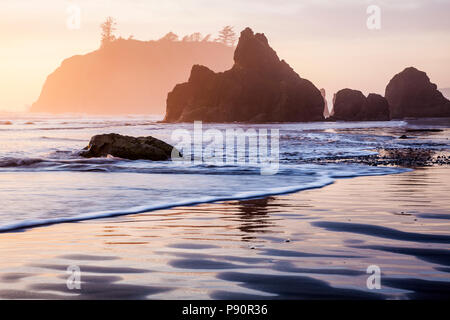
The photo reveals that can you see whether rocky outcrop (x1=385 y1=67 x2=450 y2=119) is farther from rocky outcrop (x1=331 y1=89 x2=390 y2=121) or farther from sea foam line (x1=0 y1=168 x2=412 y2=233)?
sea foam line (x1=0 y1=168 x2=412 y2=233)

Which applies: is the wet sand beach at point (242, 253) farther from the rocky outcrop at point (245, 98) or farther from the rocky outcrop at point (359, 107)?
the rocky outcrop at point (359, 107)

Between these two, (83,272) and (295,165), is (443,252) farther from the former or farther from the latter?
(295,165)

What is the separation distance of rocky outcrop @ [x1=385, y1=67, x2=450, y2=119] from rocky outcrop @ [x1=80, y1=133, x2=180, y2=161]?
139368 millimetres

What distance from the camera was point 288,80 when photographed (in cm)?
11125

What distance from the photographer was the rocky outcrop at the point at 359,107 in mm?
A: 108556

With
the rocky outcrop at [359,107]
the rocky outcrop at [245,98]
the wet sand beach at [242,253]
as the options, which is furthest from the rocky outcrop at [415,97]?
the wet sand beach at [242,253]

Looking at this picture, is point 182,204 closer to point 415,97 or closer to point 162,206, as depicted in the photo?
point 162,206

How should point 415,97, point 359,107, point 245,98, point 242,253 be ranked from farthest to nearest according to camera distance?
point 415,97 < point 359,107 < point 245,98 < point 242,253

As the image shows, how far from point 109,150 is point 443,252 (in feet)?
43.3

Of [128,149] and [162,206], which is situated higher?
[128,149]

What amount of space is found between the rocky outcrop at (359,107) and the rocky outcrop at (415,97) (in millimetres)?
37335

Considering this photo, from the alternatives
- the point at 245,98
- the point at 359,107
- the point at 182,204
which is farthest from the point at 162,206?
the point at 359,107

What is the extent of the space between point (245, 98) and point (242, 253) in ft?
332

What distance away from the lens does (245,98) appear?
104 meters
